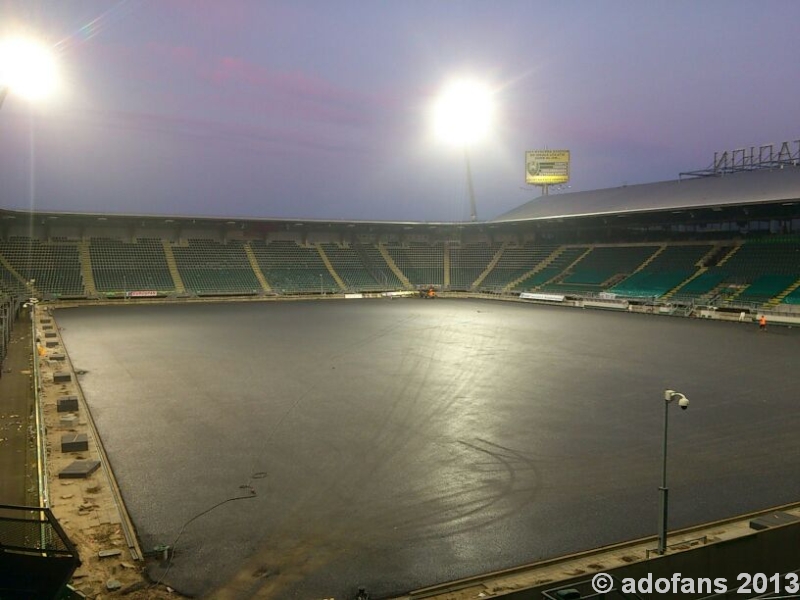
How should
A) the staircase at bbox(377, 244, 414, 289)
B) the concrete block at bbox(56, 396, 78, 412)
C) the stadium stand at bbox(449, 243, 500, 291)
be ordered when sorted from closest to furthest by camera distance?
the concrete block at bbox(56, 396, 78, 412) < the staircase at bbox(377, 244, 414, 289) < the stadium stand at bbox(449, 243, 500, 291)

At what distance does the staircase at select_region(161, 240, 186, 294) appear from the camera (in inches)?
2114

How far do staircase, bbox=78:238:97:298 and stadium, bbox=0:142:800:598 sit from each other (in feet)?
18.9

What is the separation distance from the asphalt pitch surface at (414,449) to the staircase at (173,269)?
27.1m

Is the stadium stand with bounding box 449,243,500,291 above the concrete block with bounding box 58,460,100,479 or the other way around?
above

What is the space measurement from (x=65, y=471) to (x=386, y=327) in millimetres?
23911

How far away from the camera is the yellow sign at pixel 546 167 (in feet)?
218

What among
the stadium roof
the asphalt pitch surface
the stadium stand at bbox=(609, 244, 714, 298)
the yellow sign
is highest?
the yellow sign

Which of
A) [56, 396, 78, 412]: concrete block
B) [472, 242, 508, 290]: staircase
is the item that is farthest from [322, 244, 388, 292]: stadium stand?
[56, 396, 78, 412]: concrete block

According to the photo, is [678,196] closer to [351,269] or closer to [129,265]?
[351,269]

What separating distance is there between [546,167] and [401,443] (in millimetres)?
59368

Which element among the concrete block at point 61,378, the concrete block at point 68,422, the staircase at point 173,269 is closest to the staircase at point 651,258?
the staircase at point 173,269

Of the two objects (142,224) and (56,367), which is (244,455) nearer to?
(56,367)

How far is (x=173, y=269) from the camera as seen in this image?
56.2 metres

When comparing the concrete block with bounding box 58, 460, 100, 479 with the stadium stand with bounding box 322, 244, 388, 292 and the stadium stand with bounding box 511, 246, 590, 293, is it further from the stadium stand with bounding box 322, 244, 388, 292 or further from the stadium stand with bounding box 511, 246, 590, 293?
the stadium stand with bounding box 511, 246, 590, 293
